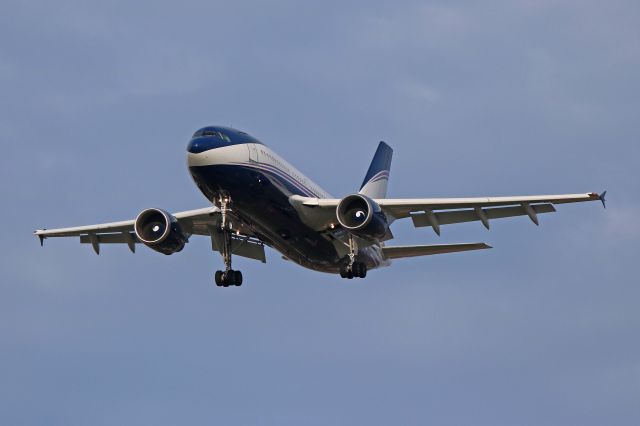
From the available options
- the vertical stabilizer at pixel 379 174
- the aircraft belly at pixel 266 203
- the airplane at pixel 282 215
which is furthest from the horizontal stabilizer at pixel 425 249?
the vertical stabilizer at pixel 379 174

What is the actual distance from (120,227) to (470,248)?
14686 mm

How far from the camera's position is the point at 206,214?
54.5 metres

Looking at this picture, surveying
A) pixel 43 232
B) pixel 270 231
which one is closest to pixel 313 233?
pixel 270 231

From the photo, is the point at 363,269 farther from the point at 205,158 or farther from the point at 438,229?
the point at 205,158

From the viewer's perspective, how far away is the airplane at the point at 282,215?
49562 mm

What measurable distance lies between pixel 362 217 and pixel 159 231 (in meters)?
8.20

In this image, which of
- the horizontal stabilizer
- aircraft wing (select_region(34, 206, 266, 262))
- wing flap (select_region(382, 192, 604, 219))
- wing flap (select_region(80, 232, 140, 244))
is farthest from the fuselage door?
wing flap (select_region(80, 232, 140, 244))

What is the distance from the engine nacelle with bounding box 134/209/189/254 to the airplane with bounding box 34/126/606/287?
39mm

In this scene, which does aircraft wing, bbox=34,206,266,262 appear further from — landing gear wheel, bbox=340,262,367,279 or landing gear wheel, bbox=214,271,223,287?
landing gear wheel, bbox=340,262,367,279

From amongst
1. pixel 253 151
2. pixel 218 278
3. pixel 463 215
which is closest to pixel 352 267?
pixel 463 215

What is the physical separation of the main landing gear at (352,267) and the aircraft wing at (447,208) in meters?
1.71

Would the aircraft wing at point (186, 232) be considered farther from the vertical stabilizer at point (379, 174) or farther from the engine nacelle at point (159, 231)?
the vertical stabilizer at point (379, 174)

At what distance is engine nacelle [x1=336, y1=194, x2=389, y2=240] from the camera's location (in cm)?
5134

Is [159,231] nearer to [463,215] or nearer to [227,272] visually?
[227,272]
